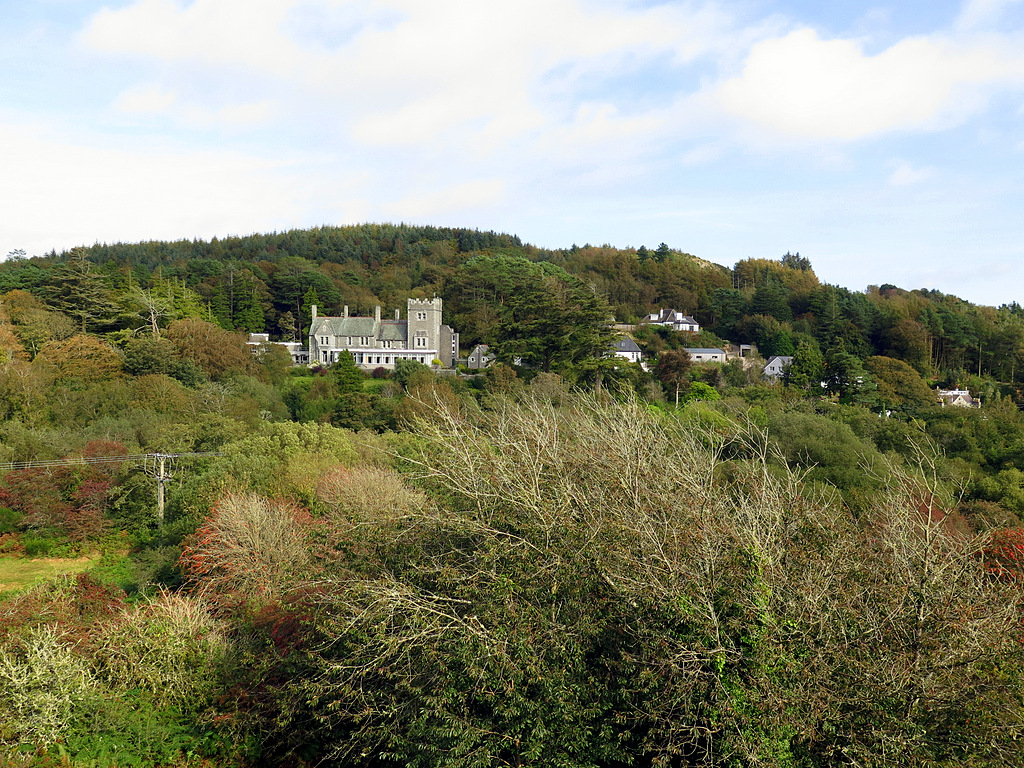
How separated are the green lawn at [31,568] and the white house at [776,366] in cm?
4186

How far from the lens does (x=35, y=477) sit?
22.8 meters

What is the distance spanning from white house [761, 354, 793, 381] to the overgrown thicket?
41.3m

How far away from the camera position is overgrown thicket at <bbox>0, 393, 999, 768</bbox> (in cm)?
698

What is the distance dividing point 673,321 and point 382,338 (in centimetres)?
2794

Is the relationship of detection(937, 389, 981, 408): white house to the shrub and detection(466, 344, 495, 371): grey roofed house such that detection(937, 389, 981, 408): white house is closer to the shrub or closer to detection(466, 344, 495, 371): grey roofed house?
detection(466, 344, 495, 371): grey roofed house

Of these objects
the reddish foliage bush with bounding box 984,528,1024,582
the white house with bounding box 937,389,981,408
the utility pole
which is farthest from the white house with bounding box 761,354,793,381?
the utility pole

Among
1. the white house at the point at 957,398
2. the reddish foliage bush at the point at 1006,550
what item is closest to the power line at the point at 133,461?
the reddish foliage bush at the point at 1006,550

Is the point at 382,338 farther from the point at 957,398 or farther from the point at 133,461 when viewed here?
the point at 957,398

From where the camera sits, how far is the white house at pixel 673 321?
6297cm

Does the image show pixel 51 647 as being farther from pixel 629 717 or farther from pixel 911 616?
pixel 911 616

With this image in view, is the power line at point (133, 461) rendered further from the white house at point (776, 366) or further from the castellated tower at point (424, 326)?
the white house at point (776, 366)

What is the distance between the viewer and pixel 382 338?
51.4m

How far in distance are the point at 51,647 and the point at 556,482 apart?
7539 millimetres

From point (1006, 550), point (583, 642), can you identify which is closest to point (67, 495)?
point (583, 642)
